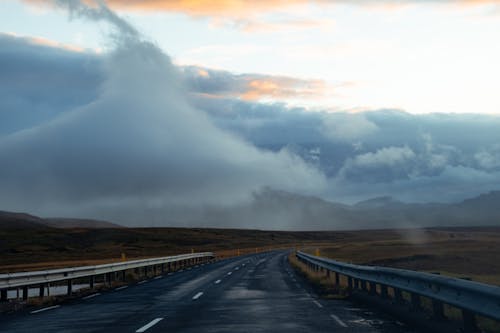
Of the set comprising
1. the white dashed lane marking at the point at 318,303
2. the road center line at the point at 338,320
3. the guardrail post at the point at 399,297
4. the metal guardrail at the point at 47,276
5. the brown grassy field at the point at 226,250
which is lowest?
the road center line at the point at 338,320

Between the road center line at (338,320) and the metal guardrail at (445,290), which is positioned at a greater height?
the metal guardrail at (445,290)

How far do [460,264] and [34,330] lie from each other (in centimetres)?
3173

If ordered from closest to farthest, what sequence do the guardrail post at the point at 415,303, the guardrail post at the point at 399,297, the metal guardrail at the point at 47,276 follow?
1. the guardrail post at the point at 415,303
2. the guardrail post at the point at 399,297
3. the metal guardrail at the point at 47,276

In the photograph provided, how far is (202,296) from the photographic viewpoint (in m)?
21.0

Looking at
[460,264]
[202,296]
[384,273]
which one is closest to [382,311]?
[384,273]

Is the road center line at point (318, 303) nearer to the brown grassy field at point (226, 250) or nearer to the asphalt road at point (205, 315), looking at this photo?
the asphalt road at point (205, 315)

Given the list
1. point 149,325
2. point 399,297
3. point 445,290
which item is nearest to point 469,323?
point 445,290

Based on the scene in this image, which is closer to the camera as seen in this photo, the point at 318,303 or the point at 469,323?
the point at 469,323

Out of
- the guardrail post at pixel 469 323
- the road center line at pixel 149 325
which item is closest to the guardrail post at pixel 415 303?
the guardrail post at pixel 469 323


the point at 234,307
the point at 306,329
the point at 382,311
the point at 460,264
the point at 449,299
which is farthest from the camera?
the point at 460,264

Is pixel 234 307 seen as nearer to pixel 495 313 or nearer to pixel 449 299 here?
pixel 449 299

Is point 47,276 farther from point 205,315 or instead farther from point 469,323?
point 469,323

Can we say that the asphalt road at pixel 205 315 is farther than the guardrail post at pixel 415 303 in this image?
No

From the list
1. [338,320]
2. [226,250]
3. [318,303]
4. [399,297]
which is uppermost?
[226,250]
